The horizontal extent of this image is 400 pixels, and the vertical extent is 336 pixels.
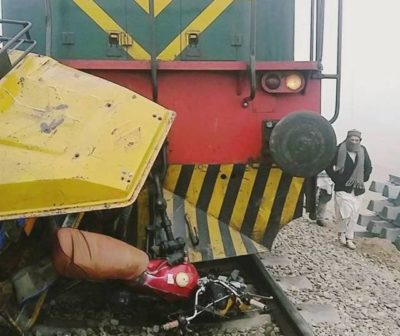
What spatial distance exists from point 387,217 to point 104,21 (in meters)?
4.21

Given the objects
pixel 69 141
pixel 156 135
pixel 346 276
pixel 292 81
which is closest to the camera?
pixel 69 141

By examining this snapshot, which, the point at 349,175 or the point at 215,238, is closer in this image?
the point at 215,238

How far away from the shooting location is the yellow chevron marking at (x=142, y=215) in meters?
3.53

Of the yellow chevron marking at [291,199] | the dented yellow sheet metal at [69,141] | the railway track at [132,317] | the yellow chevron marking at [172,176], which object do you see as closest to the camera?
the dented yellow sheet metal at [69,141]

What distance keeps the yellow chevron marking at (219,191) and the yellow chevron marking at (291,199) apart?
43 cm

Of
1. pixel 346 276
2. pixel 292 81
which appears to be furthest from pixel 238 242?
pixel 346 276

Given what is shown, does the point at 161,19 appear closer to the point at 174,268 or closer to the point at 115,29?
the point at 115,29

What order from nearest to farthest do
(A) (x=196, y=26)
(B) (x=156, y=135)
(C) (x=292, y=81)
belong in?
(B) (x=156, y=135)
(C) (x=292, y=81)
(A) (x=196, y=26)

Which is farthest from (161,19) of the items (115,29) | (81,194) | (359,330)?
(359,330)

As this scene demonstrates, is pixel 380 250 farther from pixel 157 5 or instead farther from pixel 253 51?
pixel 157 5

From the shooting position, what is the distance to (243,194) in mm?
3693

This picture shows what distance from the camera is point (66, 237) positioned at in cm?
257

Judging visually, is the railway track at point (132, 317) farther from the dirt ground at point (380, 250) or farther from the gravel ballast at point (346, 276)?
the dirt ground at point (380, 250)

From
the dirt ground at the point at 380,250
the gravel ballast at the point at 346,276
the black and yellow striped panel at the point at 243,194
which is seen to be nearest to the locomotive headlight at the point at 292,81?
the black and yellow striped panel at the point at 243,194
